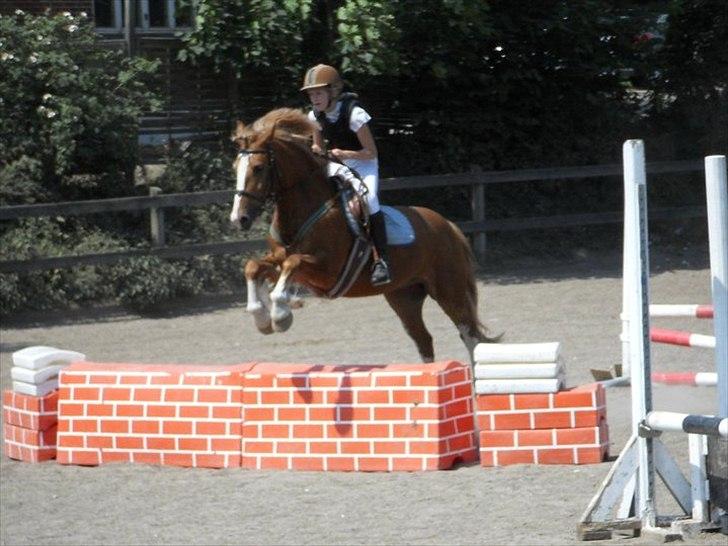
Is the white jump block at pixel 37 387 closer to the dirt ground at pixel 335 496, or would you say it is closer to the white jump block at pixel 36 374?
the white jump block at pixel 36 374

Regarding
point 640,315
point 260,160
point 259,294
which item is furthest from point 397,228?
point 640,315

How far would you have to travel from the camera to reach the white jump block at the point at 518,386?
25.7 ft

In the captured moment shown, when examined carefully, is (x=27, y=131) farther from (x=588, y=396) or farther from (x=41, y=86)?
(x=588, y=396)

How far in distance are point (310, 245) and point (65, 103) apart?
27.5 ft

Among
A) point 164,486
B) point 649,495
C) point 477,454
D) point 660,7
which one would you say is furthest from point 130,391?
point 660,7

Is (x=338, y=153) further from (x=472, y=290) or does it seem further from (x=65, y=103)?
(x=65, y=103)

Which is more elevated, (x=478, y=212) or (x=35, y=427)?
(x=478, y=212)

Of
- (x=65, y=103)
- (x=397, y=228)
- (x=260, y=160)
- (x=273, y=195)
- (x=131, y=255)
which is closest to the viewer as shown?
(x=260, y=160)

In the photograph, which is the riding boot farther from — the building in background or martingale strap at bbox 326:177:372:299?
the building in background

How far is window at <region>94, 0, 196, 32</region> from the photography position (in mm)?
20969

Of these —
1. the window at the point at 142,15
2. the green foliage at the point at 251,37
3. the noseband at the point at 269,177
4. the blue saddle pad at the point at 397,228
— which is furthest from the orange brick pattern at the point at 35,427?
the window at the point at 142,15

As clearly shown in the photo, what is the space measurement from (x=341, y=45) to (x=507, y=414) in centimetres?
1009

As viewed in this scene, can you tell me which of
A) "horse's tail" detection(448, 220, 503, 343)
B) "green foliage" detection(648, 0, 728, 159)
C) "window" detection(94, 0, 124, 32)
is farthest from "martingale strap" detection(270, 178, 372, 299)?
"green foliage" detection(648, 0, 728, 159)

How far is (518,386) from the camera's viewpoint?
788 centimetres
